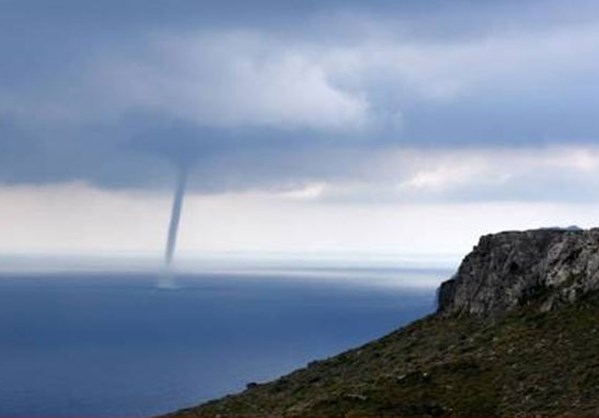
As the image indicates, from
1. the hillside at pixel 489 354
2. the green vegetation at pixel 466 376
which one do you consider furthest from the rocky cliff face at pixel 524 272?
the green vegetation at pixel 466 376

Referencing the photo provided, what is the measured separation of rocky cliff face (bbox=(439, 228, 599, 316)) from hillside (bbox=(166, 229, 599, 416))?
0.11m

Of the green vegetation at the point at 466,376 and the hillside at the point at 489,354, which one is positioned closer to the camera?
the green vegetation at the point at 466,376

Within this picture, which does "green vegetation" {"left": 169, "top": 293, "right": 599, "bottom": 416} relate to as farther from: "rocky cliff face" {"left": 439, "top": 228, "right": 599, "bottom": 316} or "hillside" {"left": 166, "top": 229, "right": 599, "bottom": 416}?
"rocky cliff face" {"left": 439, "top": 228, "right": 599, "bottom": 316}

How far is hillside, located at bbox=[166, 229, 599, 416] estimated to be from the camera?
5722 cm

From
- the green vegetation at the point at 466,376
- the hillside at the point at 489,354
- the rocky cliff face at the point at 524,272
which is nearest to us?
the green vegetation at the point at 466,376

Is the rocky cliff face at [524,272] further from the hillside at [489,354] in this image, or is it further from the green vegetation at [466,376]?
the green vegetation at [466,376]

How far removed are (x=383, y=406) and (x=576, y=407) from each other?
13206mm

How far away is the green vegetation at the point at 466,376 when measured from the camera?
2207 inches

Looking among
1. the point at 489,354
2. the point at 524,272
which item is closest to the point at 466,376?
the point at 489,354

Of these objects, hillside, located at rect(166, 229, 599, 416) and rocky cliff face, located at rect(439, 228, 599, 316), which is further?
rocky cliff face, located at rect(439, 228, 599, 316)

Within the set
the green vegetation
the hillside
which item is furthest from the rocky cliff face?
the green vegetation

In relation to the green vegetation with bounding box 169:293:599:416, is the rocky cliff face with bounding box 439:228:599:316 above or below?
above

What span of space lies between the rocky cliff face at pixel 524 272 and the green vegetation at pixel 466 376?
173 centimetres

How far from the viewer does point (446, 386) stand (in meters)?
61.7
